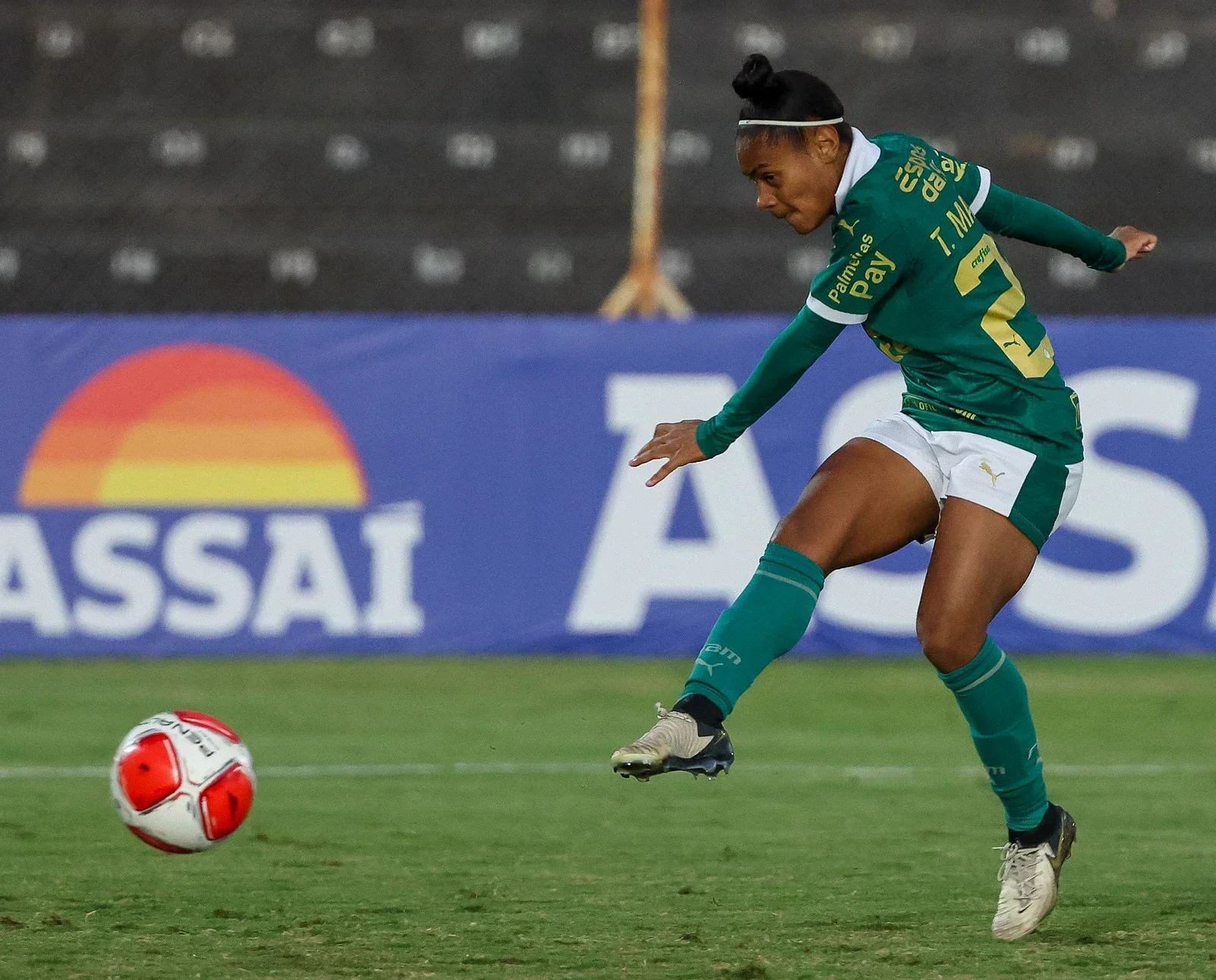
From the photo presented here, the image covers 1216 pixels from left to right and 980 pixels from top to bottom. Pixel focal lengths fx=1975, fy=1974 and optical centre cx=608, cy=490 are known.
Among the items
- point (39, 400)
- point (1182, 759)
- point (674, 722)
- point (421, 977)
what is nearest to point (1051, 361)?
point (674, 722)

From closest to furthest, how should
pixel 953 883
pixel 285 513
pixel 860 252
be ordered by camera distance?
pixel 860 252
pixel 953 883
pixel 285 513

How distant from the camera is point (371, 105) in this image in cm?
1416

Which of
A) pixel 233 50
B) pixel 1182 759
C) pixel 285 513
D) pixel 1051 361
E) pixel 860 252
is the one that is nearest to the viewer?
pixel 860 252

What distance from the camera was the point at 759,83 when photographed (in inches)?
191

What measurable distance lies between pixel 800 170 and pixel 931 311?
51 cm

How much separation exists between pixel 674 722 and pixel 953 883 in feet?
5.02

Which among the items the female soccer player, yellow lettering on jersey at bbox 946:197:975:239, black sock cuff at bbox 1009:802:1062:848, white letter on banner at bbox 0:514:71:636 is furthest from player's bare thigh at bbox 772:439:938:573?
white letter on banner at bbox 0:514:71:636

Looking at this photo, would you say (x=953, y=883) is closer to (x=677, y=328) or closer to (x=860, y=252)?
(x=860, y=252)

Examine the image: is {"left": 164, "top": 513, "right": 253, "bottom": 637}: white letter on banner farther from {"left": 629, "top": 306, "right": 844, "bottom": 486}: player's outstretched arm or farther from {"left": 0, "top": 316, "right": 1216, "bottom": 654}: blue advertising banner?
{"left": 629, "top": 306, "right": 844, "bottom": 486}: player's outstretched arm

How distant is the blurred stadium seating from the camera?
13.9 m

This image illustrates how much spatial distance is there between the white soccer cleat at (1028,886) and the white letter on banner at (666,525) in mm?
5638

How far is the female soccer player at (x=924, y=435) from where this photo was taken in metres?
4.90

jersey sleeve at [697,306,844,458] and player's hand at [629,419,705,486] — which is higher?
jersey sleeve at [697,306,844,458]

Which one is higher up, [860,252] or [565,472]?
[860,252]
